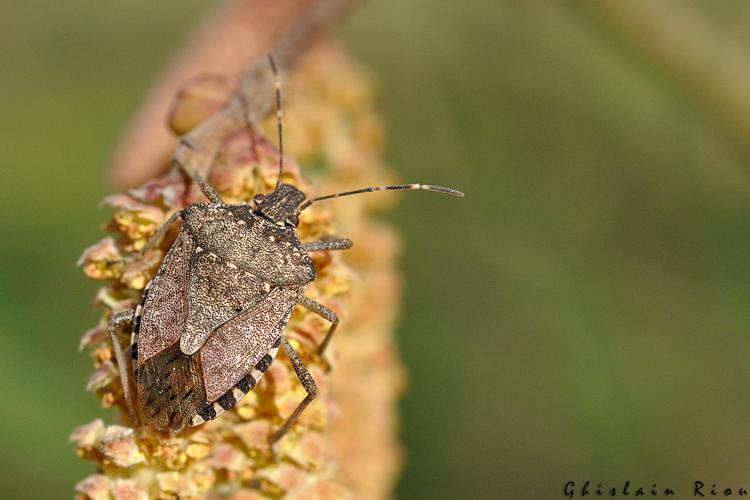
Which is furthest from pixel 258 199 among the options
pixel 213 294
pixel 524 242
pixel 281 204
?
pixel 524 242

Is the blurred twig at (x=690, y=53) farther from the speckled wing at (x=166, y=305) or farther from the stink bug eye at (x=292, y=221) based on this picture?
the speckled wing at (x=166, y=305)

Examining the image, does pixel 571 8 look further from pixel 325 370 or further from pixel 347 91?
pixel 325 370

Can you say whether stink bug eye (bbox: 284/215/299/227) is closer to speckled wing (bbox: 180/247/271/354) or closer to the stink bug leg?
speckled wing (bbox: 180/247/271/354)

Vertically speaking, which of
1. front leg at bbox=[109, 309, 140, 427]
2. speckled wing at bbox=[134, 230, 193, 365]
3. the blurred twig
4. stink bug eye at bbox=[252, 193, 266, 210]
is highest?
the blurred twig

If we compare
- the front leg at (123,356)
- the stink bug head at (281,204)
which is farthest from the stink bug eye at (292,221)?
the front leg at (123,356)

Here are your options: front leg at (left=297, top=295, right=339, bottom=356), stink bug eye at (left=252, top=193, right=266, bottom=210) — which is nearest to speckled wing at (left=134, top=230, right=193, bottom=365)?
stink bug eye at (left=252, top=193, right=266, bottom=210)

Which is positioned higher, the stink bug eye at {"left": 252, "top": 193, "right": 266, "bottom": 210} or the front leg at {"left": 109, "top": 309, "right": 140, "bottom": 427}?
the stink bug eye at {"left": 252, "top": 193, "right": 266, "bottom": 210}
